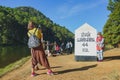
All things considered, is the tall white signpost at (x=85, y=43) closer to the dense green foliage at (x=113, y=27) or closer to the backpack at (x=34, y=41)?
→ the backpack at (x=34, y=41)

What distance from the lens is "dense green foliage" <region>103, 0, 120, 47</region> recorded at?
189ft

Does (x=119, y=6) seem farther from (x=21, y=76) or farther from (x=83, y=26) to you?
(x=21, y=76)

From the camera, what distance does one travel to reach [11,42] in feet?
403

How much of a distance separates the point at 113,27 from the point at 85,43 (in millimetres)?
Result: 37328

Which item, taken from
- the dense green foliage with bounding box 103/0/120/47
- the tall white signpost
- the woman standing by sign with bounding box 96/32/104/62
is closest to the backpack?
the woman standing by sign with bounding box 96/32/104/62

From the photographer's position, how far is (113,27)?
5819 centimetres

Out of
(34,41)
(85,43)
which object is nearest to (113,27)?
(85,43)

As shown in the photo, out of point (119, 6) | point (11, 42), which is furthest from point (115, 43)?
point (11, 42)

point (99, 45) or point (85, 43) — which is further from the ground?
point (85, 43)

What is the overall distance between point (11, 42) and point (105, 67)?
107 metres

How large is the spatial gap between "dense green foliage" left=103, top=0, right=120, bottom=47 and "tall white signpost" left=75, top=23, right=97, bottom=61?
35.7 m

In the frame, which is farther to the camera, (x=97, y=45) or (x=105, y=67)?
(x=97, y=45)

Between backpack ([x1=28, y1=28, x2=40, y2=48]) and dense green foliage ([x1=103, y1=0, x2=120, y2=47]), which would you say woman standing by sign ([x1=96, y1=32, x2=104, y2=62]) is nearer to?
backpack ([x1=28, y1=28, x2=40, y2=48])

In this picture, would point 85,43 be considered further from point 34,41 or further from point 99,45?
point 34,41
